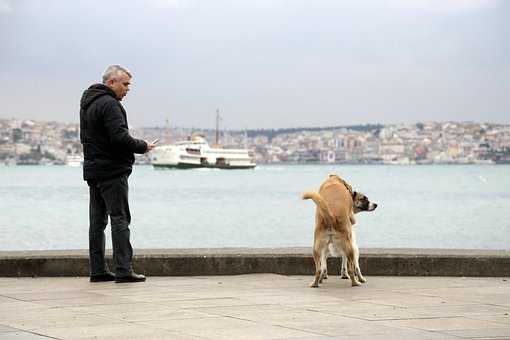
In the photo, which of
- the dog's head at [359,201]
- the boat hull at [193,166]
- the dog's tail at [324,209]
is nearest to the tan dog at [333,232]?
the dog's tail at [324,209]

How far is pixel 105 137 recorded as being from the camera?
1011 centimetres

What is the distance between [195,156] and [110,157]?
166703mm

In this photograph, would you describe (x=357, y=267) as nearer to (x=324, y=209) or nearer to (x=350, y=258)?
(x=350, y=258)

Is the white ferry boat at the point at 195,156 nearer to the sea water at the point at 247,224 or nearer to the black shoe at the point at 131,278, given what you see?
the sea water at the point at 247,224

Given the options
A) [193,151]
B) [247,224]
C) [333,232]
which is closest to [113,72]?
[333,232]

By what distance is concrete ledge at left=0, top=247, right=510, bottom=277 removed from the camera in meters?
10.8

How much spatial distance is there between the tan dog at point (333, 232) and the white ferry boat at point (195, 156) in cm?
16551

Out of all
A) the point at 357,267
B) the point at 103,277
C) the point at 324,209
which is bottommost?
the point at 103,277

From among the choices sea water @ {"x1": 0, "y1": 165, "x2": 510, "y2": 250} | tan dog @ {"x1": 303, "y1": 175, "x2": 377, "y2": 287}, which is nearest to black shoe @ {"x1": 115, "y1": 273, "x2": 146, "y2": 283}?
tan dog @ {"x1": 303, "y1": 175, "x2": 377, "y2": 287}

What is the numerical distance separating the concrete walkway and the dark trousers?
0.23m

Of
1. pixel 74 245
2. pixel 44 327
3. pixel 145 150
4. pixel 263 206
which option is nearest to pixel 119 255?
pixel 145 150

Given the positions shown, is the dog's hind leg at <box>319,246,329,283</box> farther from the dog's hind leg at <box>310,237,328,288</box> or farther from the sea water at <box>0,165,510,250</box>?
the sea water at <box>0,165,510,250</box>

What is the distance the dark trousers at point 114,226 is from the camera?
10.1 meters

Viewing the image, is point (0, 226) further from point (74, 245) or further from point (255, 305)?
point (255, 305)
